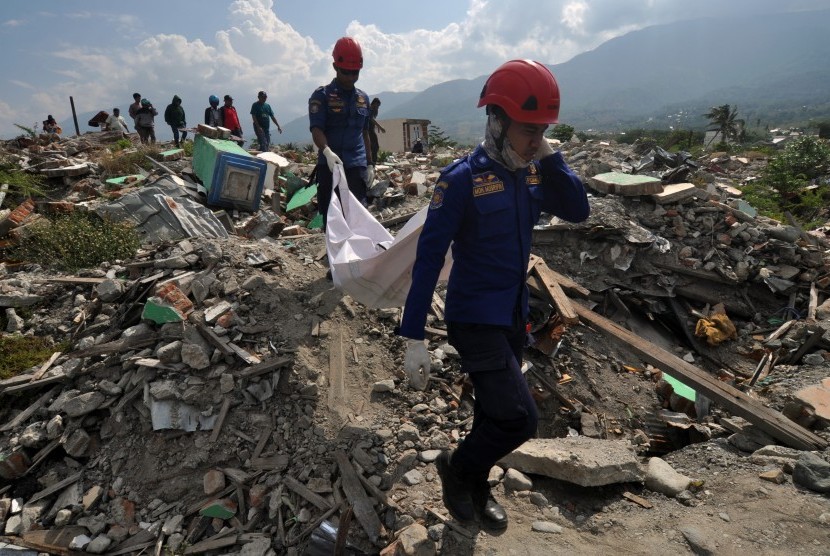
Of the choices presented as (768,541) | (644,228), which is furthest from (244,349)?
(644,228)

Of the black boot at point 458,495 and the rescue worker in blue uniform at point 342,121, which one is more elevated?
the rescue worker in blue uniform at point 342,121

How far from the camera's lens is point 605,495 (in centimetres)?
262

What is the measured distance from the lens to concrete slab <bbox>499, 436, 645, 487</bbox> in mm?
2541

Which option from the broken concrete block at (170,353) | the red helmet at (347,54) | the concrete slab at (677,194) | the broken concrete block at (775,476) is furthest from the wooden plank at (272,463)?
the concrete slab at (677,194)

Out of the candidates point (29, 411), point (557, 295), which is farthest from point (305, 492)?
point (557, 295)

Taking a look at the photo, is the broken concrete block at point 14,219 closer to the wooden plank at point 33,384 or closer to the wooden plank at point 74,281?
the wooden plank at point 74,281

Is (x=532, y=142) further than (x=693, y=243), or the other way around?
(x=693, y=243)

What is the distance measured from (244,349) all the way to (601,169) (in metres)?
6.81

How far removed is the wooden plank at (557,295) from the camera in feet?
12.9

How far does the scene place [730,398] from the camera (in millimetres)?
3180

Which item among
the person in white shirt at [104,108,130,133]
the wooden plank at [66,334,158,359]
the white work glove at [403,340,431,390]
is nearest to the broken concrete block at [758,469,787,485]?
the white work glove at [403,340,431,390]

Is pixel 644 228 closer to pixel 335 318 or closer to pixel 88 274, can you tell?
pixel 335 318

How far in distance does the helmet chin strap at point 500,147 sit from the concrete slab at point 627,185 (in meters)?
4.73

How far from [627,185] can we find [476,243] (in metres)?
4.96
